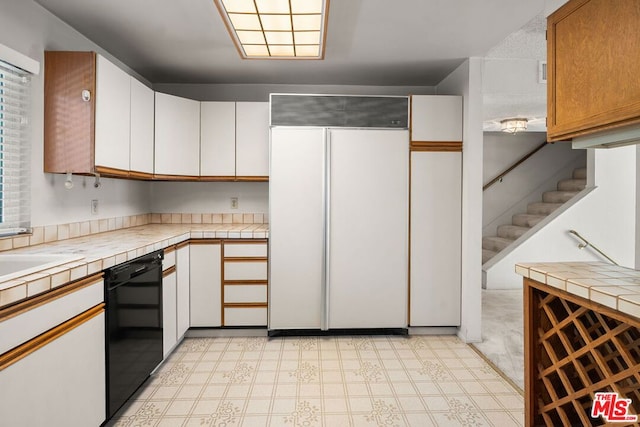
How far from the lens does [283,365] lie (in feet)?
9.08

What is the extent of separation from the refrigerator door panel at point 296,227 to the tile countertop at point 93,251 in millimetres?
238

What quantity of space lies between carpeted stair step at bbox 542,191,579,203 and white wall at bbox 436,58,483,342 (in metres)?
3.37

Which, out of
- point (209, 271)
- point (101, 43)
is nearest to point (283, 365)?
point (209, 271)

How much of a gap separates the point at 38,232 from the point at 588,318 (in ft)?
9.64

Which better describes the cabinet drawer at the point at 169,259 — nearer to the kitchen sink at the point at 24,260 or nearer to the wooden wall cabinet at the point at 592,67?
the kitchen sink at the point at 24,260

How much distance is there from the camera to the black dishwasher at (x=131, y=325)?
6.33ft

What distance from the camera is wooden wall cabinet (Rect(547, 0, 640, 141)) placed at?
4.65 ft

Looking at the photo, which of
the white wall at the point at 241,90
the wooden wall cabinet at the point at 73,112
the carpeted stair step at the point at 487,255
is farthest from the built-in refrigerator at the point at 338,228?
the carpeted stair step at the point at 487,255

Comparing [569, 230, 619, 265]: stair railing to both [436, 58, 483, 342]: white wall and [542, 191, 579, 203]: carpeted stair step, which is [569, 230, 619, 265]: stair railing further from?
[436, 58, 483, 342]: white wall

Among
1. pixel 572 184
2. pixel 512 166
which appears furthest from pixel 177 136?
pixel 572 184

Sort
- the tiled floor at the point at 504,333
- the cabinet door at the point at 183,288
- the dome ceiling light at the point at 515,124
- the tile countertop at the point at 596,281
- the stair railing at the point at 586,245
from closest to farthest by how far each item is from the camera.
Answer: the tile countertop at the point at 596,281 → the tiled floor at the point at 504,333 → the cabinet door at the point at 183,288 → the stair railing at the point at 586,245 → the dome ceiling light at the point at 515,124

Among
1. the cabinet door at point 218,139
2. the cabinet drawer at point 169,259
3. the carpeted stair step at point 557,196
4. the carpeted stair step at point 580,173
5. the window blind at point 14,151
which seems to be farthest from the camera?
the carpeted stair step at point 580,173

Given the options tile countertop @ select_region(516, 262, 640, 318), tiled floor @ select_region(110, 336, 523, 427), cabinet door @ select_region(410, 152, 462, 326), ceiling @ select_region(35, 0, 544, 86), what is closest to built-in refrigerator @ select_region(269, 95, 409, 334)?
cabinet door @ select_region(410, 152, 462, 326)

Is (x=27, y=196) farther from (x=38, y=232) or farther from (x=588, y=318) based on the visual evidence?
(x=588, y=318)
